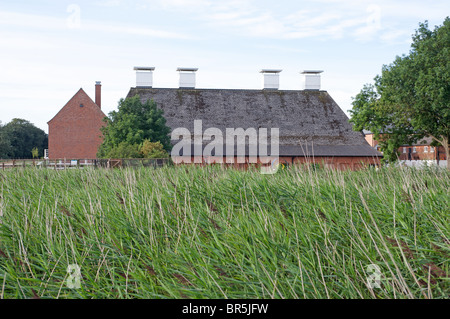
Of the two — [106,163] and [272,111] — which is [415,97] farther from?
[106,163]

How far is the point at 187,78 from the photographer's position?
47.7m

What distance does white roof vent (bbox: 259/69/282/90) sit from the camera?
48656 mm

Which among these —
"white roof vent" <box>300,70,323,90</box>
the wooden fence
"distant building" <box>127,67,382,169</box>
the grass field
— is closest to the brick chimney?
"distant building" <box>127,67,382,169</box>

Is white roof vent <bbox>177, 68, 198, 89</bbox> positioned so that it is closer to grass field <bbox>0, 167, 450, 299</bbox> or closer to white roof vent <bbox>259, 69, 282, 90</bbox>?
white roof vent <bbox>259, 69, 282, 90</bbox>

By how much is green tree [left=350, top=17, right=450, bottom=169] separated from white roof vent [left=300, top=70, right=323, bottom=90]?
47.7 feet

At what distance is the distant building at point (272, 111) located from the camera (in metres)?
41.5

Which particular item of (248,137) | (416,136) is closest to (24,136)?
(248,137)

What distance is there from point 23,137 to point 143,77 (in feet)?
109

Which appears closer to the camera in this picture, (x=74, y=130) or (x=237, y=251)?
(x=237, y=251)

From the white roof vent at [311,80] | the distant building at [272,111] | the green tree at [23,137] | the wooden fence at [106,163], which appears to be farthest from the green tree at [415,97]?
the green tree at [23,137]

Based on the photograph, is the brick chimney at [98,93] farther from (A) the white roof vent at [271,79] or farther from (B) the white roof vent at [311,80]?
(B) the white roof vent at [311,80]

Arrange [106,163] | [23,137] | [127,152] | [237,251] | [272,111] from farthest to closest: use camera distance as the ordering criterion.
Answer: [23,137] → [272,111] → [127,152] → [106,163] → [237,251]

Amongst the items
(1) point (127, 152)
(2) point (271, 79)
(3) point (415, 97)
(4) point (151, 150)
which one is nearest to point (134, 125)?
(1) point (127, 152)
